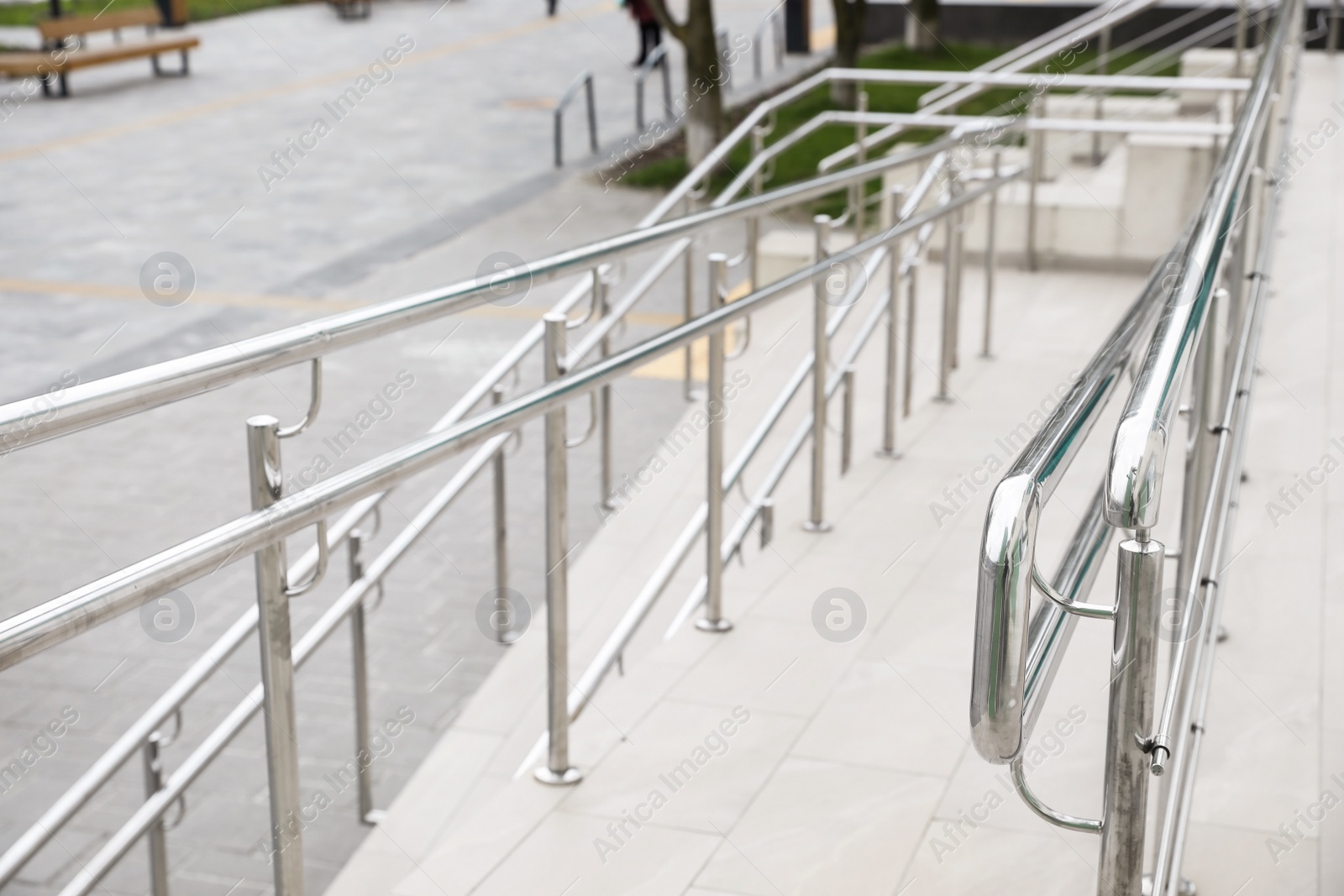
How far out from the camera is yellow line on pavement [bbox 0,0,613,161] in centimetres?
1484

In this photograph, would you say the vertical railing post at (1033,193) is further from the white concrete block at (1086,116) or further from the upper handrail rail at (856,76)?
the white concrete block at (1086,116)

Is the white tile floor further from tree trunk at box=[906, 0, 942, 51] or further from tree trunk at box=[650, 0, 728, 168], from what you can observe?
tree trunk at box=[906, 0, 942, 51]

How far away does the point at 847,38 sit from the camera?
1491cm

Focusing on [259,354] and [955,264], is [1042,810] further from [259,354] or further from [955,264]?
[955,264]

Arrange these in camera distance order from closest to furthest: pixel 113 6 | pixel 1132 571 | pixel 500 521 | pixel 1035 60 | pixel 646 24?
pixel 1132 571 → pixel 500 521 → pixel 1035 60 → pixel 646 24 → pixel 113 6

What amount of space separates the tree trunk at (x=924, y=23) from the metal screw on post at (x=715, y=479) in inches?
660

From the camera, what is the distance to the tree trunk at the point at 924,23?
745 inches

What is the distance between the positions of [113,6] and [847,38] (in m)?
14.1

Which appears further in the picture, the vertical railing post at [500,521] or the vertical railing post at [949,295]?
the vertical railing post at [949,295]

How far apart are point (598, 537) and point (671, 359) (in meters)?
3.07

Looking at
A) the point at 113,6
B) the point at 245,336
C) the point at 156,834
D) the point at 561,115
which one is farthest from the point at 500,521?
the point at 113,6

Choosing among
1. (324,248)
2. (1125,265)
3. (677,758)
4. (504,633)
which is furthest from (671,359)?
(677,758)

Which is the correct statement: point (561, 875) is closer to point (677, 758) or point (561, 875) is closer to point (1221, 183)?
point (677, 758)

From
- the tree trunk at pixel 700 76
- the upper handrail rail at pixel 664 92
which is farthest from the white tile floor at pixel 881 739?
the upper handrail rail at pixel 664 92
